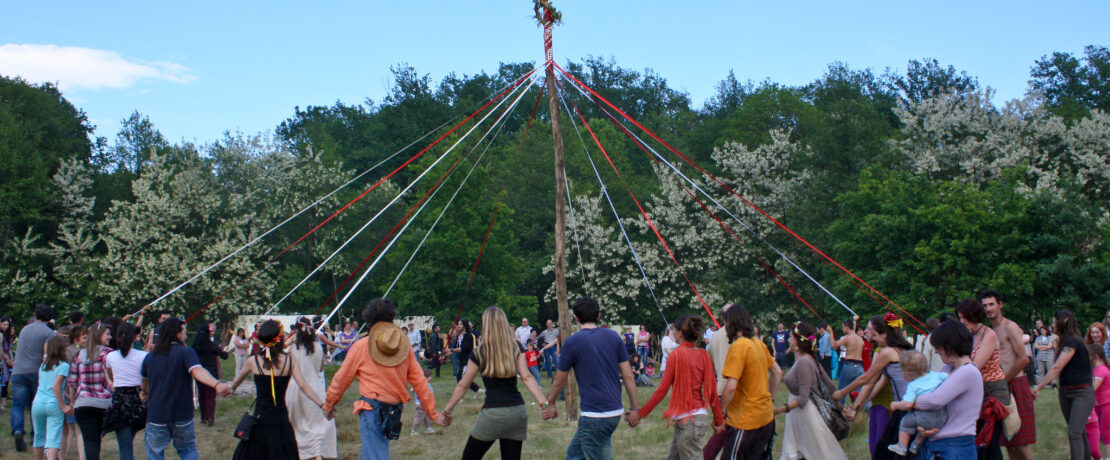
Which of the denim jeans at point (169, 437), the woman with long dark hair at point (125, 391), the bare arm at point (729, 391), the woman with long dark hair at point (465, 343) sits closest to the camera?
the bare arm at point (729, 391)

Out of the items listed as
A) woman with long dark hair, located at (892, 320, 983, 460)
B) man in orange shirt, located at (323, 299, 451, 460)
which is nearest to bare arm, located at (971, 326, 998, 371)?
woman with long dark hair, located at (892, 320, 983, 460)

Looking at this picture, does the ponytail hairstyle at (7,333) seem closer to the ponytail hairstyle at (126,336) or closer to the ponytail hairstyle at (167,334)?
the ponytail hairstyle at (126,336)

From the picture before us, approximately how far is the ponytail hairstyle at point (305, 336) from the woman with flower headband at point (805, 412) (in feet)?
15.5

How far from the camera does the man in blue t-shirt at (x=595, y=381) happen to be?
606cm

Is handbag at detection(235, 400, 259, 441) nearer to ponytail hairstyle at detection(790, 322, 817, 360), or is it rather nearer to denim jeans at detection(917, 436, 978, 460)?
ponytail hairstyle at detection(790, 322, 817, 360)

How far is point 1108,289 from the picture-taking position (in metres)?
23.1

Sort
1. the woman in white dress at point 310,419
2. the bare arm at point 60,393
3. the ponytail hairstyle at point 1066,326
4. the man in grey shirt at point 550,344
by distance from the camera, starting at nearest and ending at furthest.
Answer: the ponytail hairstyle at point 1066,326 < the bare arm at point 60,393 < the woman in white dress at point 310,419 < the man in grey shirt at point 550,344

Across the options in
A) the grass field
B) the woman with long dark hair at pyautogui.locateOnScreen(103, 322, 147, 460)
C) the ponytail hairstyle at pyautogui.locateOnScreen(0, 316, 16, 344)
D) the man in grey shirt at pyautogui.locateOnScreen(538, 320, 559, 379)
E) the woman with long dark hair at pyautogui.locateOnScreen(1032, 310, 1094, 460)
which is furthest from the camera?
the man in grey shirt at pyautogui.locateOnScreen(538, 320, 559, 379)

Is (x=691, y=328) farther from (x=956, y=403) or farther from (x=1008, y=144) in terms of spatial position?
(x=1008, y=144)

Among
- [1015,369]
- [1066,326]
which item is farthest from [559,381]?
[1066,326]

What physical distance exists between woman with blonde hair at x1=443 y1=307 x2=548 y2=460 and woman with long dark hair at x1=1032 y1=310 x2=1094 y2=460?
180 inches

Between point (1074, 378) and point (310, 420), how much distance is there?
24.3 feet

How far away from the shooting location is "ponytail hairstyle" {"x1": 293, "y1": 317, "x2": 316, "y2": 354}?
8.40 meters

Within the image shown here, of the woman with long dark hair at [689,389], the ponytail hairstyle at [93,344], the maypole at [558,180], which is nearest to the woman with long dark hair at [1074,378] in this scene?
the woman with long dark hair at [689,389]
